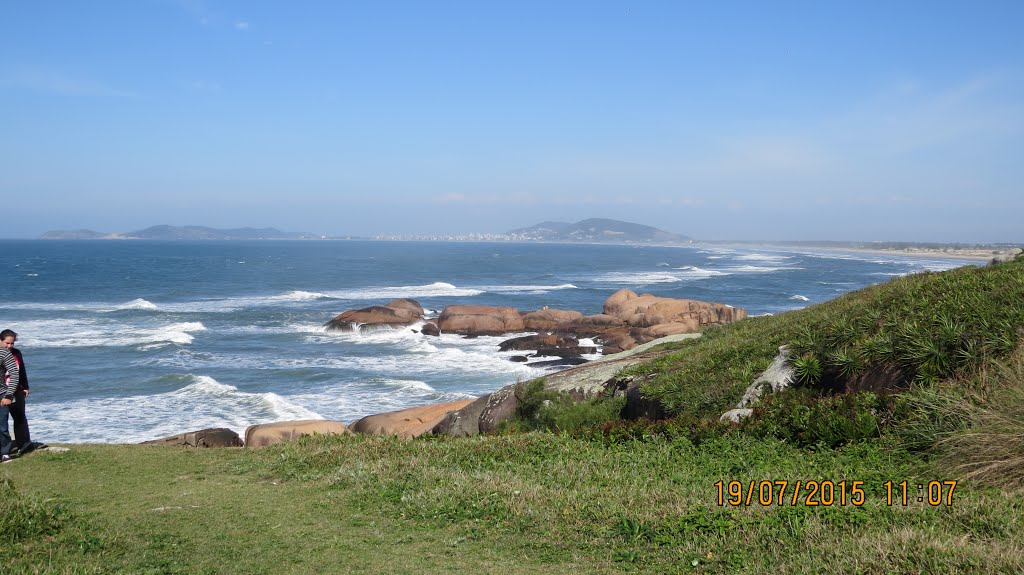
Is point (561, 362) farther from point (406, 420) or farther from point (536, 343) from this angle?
point (406, 420)

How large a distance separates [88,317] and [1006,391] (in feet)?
179

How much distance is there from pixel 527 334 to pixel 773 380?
33.6 m

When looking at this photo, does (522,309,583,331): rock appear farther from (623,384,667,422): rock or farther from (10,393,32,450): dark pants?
(10,393,32,450): dark pants

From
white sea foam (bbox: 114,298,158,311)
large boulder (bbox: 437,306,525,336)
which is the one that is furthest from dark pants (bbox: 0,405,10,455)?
white sea foam (bbox: 114,298,158,311)

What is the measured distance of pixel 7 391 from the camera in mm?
11383

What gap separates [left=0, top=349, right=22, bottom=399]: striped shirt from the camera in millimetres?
11383

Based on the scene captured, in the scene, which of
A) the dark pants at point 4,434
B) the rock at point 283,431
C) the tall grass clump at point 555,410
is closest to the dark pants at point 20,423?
the dark pants at point 4,434

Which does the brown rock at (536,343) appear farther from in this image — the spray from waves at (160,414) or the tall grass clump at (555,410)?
the tall grass clump at (555,410)

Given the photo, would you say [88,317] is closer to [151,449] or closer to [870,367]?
[151,449]

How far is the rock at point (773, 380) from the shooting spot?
33.5 ft

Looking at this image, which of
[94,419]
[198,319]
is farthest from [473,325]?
[94,419]

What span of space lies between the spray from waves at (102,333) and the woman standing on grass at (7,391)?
2897cm

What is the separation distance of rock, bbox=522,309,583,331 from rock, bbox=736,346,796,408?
33946mm

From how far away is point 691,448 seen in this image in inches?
347
